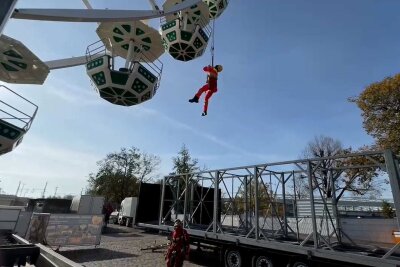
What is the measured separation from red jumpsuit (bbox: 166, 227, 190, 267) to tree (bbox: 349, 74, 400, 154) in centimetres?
1945

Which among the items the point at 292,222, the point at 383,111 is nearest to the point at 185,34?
the point at 292,222

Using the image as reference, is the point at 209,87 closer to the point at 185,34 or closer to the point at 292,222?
the point at 185,34

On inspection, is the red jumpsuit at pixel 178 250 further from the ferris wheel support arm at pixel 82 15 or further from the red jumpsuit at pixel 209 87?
the ferris wheel support arm at pixel 82 15

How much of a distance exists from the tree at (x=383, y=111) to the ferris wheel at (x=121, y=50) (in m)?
18.8

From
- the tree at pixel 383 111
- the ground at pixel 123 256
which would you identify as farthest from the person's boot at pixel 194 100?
the tree at pixel 383 111

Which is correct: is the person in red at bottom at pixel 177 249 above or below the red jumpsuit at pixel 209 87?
below

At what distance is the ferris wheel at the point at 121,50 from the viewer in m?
6.38

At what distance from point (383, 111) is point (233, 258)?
1977 centimetres

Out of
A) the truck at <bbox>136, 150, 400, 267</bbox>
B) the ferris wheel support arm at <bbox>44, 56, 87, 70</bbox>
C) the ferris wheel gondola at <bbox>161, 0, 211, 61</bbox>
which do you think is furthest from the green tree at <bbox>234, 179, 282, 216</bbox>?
the ferris wheel support arm at <bbox>44, 56, 87, 70</bbox>

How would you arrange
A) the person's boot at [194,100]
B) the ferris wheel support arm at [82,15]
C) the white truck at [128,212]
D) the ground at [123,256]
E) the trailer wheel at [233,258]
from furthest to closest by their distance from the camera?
the white truck at [128,212], the ground at [123,256], the trailer wheel at [233,258], the person's boot at [194,100], the ferris wheel support arm at [82,15]

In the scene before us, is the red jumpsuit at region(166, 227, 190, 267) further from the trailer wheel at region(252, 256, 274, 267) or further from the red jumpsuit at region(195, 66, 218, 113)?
the red jumpsuit at region(195, 66, 218, 113)

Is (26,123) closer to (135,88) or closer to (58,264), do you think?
(135,88)

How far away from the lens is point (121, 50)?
342 inches

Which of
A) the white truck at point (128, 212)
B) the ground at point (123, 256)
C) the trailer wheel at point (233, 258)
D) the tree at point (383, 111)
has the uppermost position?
the tree at point (383, 111)
